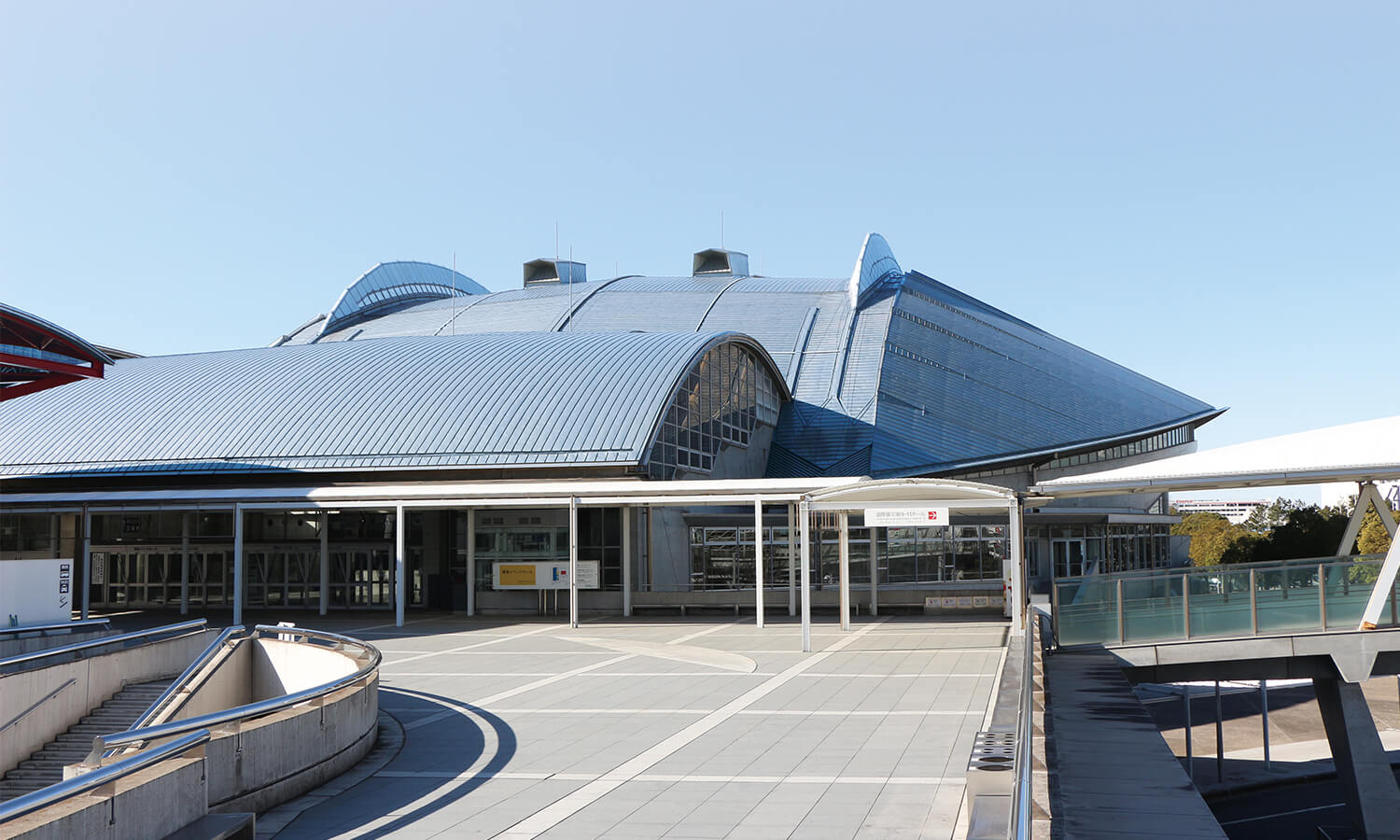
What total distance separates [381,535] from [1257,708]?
26785mm

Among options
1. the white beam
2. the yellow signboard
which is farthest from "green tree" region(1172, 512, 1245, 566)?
the white beam

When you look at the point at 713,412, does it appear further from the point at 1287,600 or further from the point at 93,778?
the point at 93,778

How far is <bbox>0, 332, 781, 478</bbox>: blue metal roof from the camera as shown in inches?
1351

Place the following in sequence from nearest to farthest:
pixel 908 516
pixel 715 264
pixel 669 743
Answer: pixel 669 743 < pixel 908 516 < pixel 715 264

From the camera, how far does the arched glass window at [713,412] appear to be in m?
35.7

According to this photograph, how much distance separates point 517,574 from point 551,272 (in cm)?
3668

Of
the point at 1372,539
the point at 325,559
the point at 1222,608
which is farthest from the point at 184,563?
the point at 1372,539

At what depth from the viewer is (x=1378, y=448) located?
752 inches

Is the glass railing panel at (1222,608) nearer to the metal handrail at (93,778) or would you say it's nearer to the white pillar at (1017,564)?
the white pillar at (1017,564)

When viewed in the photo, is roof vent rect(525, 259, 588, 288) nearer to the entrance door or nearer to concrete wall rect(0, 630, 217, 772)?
the entrance door

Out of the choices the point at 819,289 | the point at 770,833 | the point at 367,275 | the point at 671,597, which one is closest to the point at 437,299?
the point at 367,275

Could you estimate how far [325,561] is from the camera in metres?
36.4

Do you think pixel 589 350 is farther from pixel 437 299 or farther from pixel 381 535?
pixel 437 299

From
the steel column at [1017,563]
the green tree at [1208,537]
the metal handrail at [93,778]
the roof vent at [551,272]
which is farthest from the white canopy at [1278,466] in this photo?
the green tree at [1208,537]
